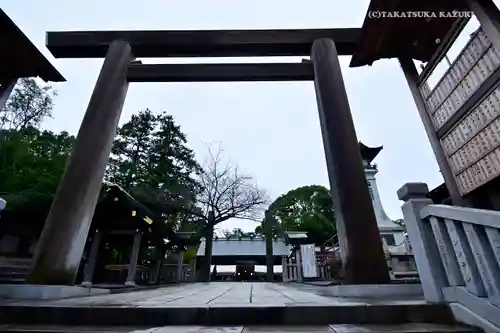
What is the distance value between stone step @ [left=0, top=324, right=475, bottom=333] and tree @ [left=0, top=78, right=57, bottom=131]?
14.4 m

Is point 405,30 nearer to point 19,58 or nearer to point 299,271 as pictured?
point 19,58

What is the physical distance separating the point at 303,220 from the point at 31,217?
575 inches

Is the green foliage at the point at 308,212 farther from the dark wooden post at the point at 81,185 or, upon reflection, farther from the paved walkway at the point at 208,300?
the paved walkway at the point at 208,300

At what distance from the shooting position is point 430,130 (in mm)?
4078

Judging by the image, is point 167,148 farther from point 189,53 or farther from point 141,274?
point 189,53

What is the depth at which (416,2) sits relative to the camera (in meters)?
3.74

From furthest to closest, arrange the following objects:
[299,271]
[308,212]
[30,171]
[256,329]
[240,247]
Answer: [240,247] → [308,212] → [299,271] → [30,171] → [256,329]

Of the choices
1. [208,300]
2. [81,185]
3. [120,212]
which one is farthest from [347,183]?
[120,212]

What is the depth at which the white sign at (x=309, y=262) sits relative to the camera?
9714 millimetres

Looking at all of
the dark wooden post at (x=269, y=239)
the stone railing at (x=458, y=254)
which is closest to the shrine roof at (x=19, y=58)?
the stone railing at (x=458, y=254)

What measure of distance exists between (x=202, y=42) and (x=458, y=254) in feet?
15.2

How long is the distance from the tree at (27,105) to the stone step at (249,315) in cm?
1435

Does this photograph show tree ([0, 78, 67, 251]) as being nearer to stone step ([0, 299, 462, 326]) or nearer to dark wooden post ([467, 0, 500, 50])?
stone step ([0, 299, 462, 326])

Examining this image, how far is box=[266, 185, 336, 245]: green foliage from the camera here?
1816 cm
